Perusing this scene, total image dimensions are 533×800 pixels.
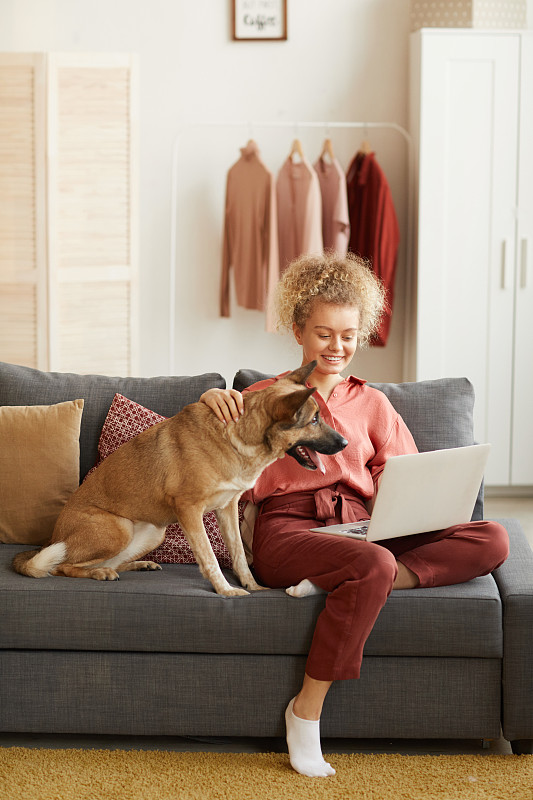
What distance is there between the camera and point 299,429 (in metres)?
2.05

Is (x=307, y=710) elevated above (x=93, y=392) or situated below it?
below

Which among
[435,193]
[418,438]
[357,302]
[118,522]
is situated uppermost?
[435,193]

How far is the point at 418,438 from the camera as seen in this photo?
2.57m

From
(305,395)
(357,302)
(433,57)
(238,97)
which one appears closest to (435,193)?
(433,57)

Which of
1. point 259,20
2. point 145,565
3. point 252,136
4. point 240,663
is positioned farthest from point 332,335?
point 259,20

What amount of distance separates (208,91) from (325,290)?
112 inches

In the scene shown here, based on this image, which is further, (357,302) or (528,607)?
(357,302)

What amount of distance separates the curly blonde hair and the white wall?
8.16 feet

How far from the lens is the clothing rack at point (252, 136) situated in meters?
4.75

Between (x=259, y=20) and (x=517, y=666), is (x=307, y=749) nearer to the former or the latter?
(x=517, y=666)

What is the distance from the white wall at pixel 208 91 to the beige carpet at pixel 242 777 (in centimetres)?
317

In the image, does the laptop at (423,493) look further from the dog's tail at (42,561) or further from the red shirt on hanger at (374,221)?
the red shirt on hanger at (374,221)

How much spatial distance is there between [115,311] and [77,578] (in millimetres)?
2552

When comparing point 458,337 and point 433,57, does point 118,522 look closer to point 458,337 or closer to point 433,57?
point 458,337
